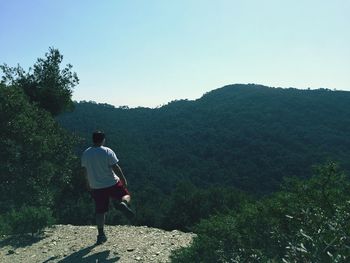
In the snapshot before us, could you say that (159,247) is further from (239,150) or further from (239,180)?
(239,150)

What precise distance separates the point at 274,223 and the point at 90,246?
4263mm

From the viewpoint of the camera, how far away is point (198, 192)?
3909 centimetres

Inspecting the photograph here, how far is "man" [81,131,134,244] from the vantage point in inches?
296

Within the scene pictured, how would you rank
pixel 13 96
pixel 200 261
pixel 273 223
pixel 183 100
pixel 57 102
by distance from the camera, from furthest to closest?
pixel 183 100, pixel 57 102, pixel 13 96, pixel 200 261, pixel 273 223

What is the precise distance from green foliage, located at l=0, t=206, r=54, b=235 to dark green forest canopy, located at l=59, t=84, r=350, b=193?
5115 cm

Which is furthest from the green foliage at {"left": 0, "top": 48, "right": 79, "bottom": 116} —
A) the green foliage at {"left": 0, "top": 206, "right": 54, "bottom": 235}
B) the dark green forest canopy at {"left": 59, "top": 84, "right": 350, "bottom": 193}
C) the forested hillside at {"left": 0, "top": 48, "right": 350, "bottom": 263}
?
the dark green forest canopy at {"left": 59, "top": 84, "right": 350, "bottom": 193}

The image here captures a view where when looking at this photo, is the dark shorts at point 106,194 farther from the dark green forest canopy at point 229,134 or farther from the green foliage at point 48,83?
the dark green forest canopy at point 229,134

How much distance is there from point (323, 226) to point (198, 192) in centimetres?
3590

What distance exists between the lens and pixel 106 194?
760 centimetres

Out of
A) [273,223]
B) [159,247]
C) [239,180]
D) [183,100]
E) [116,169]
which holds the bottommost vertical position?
[239,180]

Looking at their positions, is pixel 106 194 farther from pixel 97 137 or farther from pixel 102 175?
pixel 97 137

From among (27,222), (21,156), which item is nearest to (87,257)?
(27,222)

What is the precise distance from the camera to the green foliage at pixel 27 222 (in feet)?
31.4

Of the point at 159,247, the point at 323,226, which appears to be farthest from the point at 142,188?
the point at 323,226
